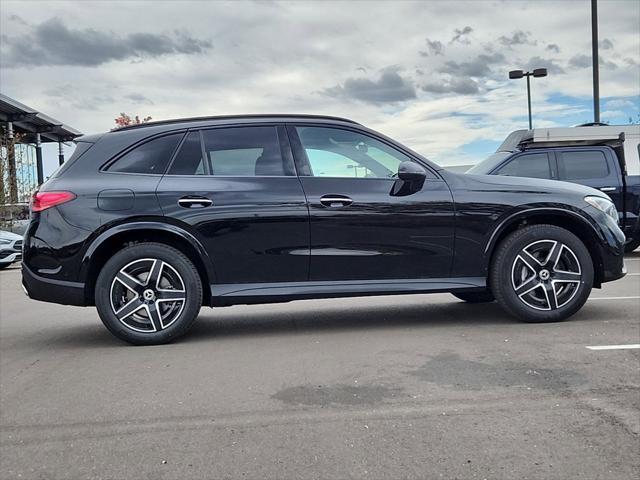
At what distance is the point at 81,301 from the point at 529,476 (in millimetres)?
3743

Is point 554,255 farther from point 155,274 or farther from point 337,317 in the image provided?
point 155,274

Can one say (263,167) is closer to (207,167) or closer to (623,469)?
(207,167)

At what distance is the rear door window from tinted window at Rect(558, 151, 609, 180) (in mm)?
309

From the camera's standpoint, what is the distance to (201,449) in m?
3.13

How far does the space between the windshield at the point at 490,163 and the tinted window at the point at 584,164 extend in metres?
0.97

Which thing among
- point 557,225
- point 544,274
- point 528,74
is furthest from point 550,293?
point 528,74

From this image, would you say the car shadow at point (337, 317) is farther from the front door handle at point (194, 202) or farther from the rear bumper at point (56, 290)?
the front door handle at point (194, 202)

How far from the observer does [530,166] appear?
10.7 metres

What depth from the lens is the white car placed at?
51.0 ft

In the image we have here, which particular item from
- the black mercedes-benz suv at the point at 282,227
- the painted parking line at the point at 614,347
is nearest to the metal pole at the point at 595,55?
the black mercedes-benz suv at the point at 282,227

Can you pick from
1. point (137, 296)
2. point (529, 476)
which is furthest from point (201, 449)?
point (137, 296)

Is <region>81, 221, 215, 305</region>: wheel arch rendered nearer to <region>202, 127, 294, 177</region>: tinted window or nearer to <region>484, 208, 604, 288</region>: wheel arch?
<region>202, 127, 294, 177</region>: tinted window

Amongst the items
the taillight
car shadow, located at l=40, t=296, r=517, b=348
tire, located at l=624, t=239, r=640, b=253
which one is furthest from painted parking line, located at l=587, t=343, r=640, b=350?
tire, located at l=624, t=239, r=640, b=253

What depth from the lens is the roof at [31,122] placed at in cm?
3322
